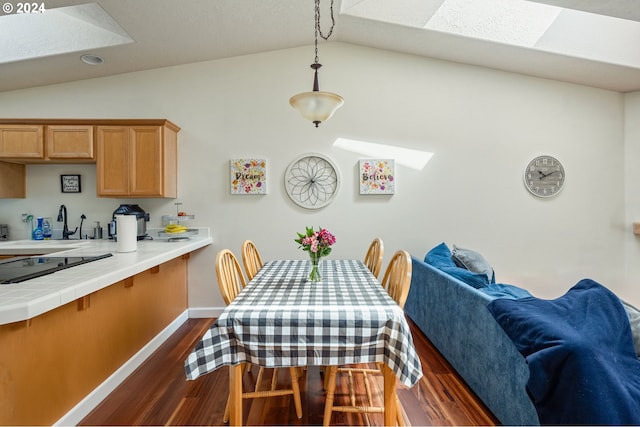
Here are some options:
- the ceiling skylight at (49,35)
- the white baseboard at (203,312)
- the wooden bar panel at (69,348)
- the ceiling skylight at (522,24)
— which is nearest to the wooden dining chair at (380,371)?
the wooden bar panel at (69,348)

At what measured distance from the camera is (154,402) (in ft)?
6.81

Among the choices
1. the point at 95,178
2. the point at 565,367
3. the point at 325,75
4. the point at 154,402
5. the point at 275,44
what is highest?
the point at 275,44

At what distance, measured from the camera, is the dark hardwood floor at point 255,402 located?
1.89 meters

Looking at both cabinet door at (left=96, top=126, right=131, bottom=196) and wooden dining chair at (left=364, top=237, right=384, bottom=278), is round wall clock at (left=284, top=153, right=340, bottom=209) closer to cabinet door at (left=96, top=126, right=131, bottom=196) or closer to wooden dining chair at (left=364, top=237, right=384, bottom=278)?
wooden dining chair at (left=364, top=237, right=384, bottom=278)

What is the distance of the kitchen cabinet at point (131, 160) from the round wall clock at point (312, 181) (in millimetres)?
1316

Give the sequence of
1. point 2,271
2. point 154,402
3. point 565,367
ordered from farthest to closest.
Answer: point 154,402 → point 2,271 → point 565,367

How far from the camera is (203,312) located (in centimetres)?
361

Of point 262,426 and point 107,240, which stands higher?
point 107,240

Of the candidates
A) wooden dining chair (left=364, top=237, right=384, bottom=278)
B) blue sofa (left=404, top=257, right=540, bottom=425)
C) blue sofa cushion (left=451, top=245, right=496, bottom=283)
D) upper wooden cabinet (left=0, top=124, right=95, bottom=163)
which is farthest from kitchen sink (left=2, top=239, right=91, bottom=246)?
blue sofa cushion (left=451, top=245, right=496, bottom=283)

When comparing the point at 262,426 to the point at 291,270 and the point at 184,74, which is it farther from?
the point at 184,74

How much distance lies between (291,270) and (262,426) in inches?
39.6

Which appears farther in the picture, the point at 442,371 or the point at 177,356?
the point at 177,356

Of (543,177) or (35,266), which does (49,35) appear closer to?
(35,266)

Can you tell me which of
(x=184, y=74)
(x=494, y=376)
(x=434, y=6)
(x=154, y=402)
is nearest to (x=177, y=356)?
(x=154, y=402)
